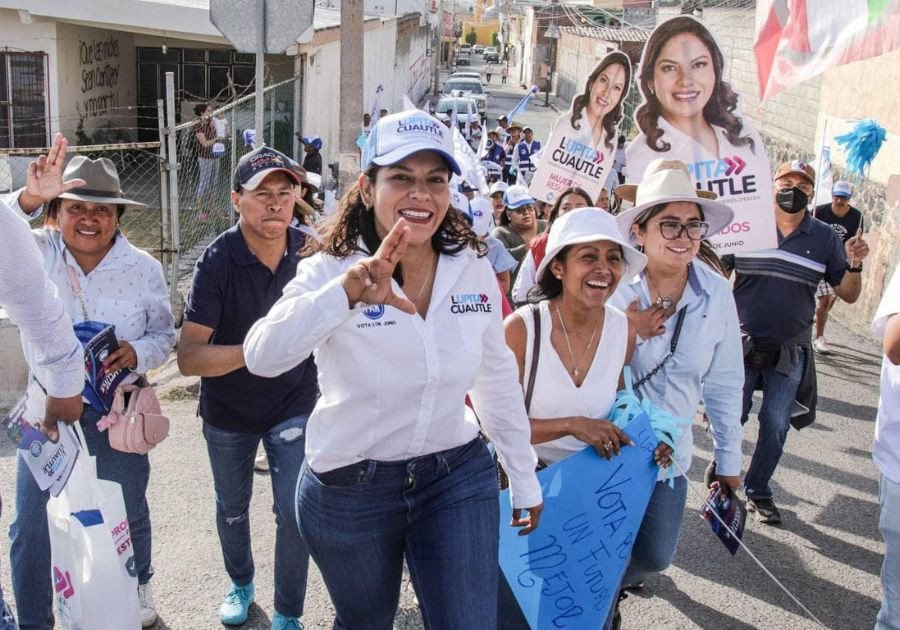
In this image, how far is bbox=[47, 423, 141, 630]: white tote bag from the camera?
3.16 meters

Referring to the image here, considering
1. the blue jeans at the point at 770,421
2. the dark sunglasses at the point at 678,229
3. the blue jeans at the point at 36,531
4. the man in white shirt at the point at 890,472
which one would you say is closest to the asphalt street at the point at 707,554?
the blue jeans at the point at 770,421

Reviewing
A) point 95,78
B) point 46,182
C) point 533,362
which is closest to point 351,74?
point 95,78

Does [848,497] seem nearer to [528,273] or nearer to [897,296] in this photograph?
[528,273]

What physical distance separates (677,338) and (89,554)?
2.23m

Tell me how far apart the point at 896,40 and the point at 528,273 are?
2.15 metres

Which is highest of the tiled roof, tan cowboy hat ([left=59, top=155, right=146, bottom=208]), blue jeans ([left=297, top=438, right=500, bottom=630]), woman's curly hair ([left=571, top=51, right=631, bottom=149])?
the tiled roof

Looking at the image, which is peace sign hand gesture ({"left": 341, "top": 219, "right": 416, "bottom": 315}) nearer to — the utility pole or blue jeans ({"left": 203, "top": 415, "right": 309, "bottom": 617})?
blue jeans ({"left": 203, "top": 415, "right": 309, "bottom": 617})

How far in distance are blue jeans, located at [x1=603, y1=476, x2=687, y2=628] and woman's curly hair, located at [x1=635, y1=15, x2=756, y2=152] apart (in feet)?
6.77

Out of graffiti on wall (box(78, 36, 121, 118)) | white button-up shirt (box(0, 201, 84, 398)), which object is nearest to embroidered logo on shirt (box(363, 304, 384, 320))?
white button-up shirt (box(0, 201, 84, 398))

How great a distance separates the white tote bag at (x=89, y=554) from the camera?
10.4 feet

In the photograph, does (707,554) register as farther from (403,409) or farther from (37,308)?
(37,308)

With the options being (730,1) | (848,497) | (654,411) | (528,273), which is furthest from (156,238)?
(730,1)

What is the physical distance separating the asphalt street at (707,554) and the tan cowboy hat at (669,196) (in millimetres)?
1756

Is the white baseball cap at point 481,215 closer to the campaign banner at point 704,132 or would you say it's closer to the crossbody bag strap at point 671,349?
the campaign banner at point 704,132
